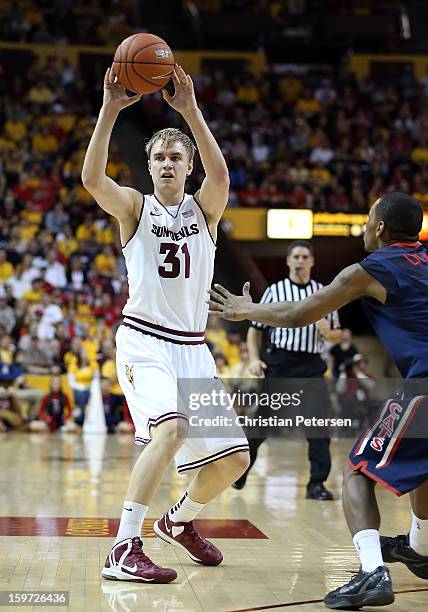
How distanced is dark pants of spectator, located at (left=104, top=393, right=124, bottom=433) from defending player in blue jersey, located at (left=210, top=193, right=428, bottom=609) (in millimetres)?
10169

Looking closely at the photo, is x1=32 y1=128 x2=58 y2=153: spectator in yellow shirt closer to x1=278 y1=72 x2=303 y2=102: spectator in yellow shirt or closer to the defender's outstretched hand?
x1=278 y1=72 x2=303 y2=102: spectator in yellow shirt

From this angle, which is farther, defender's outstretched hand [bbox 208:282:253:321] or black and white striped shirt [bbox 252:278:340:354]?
black and white striped shirt [bbox 252:278:340:354]

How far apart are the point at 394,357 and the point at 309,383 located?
3.78m

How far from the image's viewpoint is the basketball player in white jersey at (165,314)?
201 inches

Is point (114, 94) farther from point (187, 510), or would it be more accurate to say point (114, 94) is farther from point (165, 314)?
point (187, 510)

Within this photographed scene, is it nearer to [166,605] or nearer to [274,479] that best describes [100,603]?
[166,605]

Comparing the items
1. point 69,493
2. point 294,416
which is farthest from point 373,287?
point 294,416

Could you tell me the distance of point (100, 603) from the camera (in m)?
4.53

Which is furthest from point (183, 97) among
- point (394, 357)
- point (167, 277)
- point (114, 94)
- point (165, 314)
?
point (394, 357)

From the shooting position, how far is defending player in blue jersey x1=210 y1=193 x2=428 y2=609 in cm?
A: 453

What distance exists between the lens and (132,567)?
5004 millimetres

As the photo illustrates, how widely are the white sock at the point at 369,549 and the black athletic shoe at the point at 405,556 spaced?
712 millimetres

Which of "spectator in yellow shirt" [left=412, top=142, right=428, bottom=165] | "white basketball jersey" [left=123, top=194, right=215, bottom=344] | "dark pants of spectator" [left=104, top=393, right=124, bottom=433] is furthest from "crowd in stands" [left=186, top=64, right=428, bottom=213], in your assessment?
"white basketball jersey" [left=123, top=194, right=215, bottom=344]

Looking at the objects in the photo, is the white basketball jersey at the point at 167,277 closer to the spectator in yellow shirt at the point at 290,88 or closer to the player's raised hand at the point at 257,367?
the player's raised hand at the point at 257,367
